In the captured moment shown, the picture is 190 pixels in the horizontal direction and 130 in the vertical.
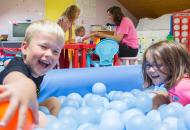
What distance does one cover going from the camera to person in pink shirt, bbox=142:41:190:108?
4.12ft

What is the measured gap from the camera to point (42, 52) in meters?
0.97

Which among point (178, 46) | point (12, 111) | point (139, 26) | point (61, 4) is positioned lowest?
point (12, 111)

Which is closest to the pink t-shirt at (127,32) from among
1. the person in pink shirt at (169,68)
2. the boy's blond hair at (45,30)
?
the person in pink shirt at (169,68)

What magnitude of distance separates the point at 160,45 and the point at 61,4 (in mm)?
4197

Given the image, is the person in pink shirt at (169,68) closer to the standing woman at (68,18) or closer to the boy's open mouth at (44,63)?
the boy's open mouth at (44,63)

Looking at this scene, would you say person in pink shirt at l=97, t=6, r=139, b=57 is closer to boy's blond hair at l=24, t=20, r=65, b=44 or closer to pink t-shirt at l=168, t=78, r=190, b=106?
pink t-shirt at l=168, t=78, r=190, b=106

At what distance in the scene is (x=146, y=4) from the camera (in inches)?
218

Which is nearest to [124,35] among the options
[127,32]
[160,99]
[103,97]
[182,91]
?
[127,32]

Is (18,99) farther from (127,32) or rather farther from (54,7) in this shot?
(54,7)

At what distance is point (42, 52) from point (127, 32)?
209cm

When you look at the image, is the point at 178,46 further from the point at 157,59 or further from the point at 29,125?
the point at 29,125

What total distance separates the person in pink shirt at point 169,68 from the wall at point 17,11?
3978 mm

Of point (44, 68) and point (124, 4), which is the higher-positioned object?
point (124, 4)

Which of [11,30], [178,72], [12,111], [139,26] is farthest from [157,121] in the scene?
[139,26]
